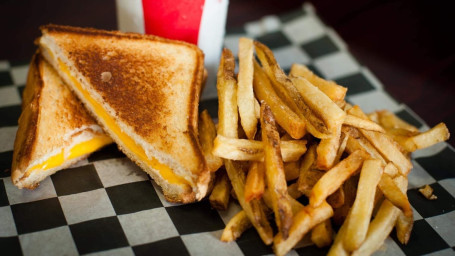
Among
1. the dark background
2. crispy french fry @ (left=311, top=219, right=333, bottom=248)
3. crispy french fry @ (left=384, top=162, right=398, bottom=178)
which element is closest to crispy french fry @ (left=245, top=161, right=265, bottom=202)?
crispy french fry @ (left=311, top=219, right=333, bottom=248)

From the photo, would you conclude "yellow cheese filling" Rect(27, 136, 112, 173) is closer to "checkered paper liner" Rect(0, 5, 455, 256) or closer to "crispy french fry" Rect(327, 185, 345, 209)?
"checkered paper liner" Rect(0, 5, 455, 256)

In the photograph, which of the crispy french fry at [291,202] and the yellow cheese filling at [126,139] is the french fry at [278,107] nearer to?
the crispy french fry at [291,202]

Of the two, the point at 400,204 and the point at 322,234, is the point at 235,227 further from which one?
the point at 400,204

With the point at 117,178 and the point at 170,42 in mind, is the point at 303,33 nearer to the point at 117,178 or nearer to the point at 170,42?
the point at 170,42

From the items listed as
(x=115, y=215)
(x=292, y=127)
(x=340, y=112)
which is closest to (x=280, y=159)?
(x=292, y=127)

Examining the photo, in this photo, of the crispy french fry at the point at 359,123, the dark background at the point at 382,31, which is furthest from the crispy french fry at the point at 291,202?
the dark background at the point at 382,31
